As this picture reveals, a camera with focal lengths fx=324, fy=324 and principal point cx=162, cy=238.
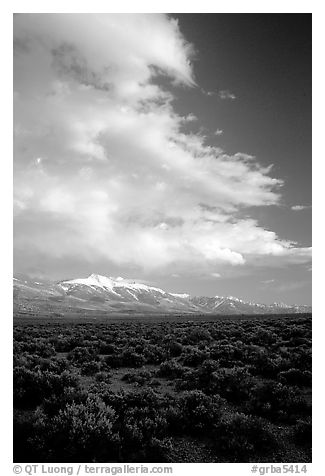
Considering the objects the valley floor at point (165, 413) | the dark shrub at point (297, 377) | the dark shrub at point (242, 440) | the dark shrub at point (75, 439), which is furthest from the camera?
the dark shrub at point (297, 377)

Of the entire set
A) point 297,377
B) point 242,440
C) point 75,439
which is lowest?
point 297,377

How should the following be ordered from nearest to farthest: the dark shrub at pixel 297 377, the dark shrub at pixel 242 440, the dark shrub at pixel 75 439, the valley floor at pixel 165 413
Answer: the dark shrub at pixel 75 439 → the valley floor at pixel 165 413 → the dark shrub at pixel 242 440 → the dark shrub at pixel 297 377

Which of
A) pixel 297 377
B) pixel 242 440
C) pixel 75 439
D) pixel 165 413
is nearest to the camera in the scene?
pixel 75 439

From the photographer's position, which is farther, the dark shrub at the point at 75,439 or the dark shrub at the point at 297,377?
the dark shrub at the point at 297,377

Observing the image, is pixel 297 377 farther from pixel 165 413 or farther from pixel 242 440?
pixel 165 413

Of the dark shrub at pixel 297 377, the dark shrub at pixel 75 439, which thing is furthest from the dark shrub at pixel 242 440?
the dark shrub at pixel 297 377

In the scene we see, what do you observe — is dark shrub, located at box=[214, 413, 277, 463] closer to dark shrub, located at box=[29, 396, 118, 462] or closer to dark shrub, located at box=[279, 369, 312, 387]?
dark shrub, located at box=[29, 396, 118, 462]

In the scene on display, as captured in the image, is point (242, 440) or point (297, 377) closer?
point (242, 440)

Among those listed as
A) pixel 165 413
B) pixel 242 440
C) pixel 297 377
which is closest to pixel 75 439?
pixel 165 413

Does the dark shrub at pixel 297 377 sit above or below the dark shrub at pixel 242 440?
below

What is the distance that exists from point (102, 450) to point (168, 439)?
66.3 inches

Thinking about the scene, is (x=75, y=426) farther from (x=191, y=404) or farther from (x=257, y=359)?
(x=257, y=359)

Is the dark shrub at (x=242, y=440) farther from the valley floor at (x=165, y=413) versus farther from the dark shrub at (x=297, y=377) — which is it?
the dark shrub at (x=297, y=377)
